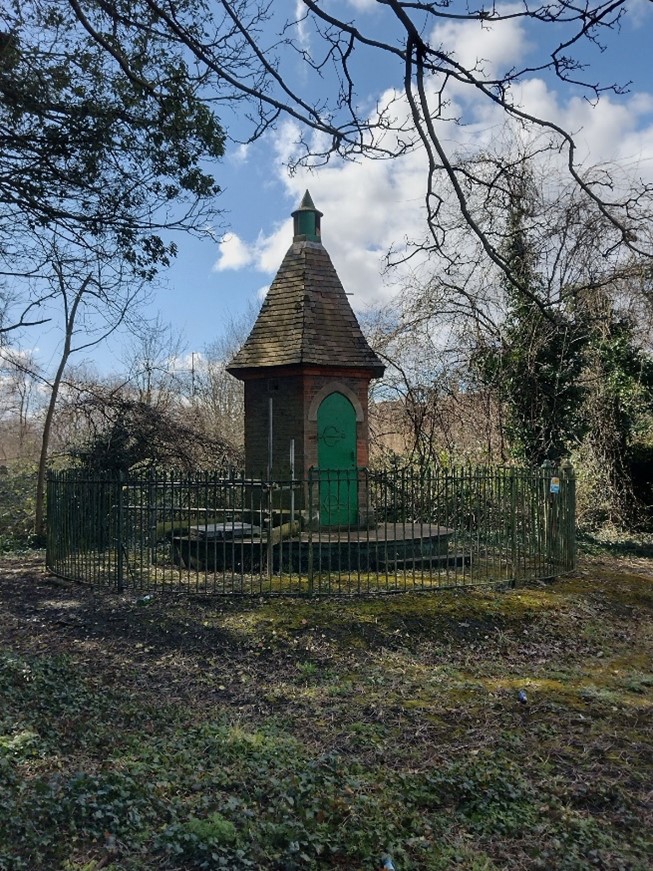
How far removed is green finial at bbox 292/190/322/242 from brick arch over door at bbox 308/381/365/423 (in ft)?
10.4

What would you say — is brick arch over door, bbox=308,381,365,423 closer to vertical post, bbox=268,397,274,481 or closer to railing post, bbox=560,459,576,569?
vertical post, bbox=268,397,274,481

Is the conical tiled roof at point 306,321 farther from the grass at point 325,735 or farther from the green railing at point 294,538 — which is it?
the grass at point 325,735

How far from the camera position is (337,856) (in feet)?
12.0

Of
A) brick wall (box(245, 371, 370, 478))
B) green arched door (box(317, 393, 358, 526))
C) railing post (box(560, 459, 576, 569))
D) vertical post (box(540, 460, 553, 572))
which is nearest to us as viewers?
vertical post (box(540, 460, 553, 572))

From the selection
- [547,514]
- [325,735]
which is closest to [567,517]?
[547,514]

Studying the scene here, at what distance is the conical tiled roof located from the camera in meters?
12.2

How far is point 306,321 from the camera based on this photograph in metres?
12.5

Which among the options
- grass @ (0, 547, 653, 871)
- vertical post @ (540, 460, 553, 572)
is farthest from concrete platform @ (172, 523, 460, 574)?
vertical post @ (540, 460, 553, 572)

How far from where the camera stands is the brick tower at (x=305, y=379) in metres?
12.1

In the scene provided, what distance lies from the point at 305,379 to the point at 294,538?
2851mm

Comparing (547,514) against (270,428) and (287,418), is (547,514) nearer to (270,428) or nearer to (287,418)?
(287,418)

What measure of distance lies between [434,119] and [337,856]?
4560 millimetres

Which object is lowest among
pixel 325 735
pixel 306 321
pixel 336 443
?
pixel 325 735

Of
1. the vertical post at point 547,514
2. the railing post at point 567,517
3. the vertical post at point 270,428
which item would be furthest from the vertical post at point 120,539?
the railing post at point 567,517
